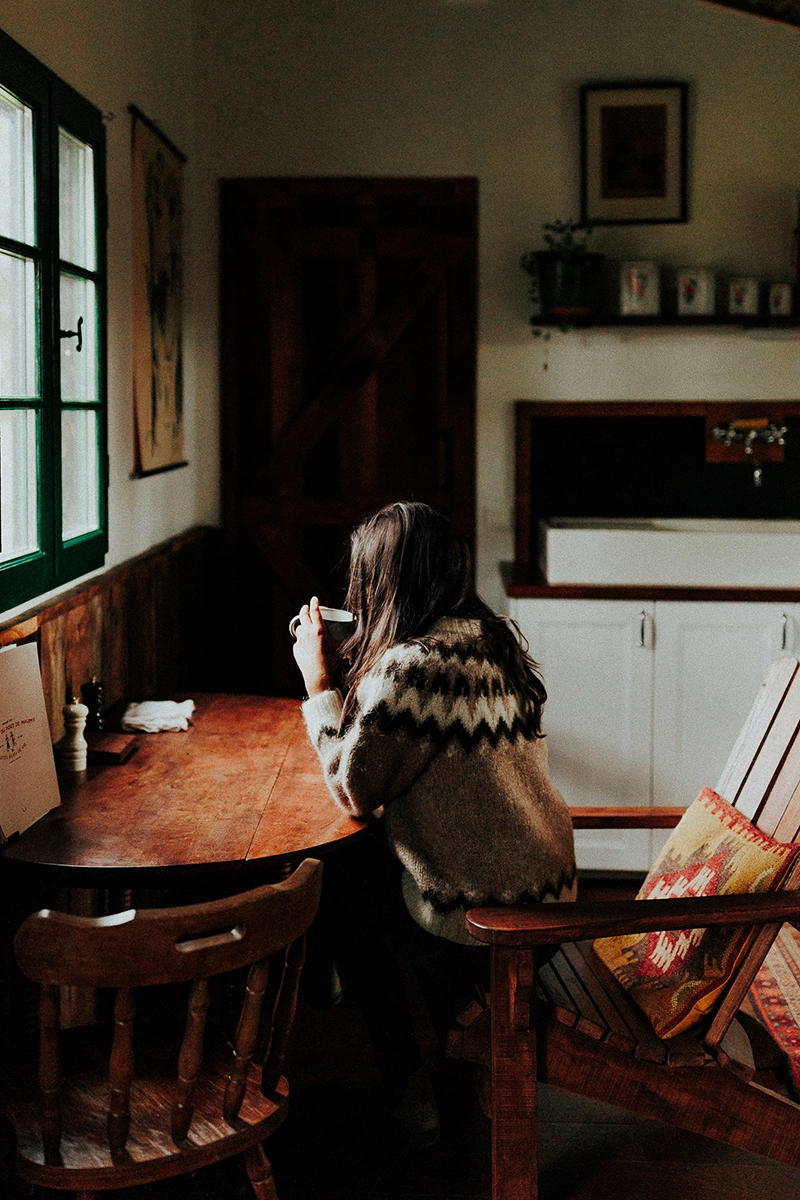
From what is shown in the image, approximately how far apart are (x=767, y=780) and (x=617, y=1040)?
58cm

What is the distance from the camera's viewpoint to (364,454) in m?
4.65

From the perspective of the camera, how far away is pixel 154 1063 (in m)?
1.98

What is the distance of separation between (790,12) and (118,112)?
2498mm

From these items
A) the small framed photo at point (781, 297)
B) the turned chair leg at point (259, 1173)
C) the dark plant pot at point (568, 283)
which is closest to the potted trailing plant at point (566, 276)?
the dark plant pot at point (568, 283)

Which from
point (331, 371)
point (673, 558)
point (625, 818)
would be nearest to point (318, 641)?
point (625, 818)

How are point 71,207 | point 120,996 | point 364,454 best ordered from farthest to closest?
point 364,454
point 71,207
point 120,996

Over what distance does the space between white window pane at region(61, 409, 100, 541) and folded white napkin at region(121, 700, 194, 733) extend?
0.46 meters

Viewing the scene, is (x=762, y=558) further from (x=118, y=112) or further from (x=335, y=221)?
(x=118, y=112)

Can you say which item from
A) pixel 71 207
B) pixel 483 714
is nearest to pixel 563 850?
pixel 483 714

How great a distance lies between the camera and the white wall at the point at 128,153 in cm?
294

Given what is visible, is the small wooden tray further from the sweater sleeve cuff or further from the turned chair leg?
the turned chair leg

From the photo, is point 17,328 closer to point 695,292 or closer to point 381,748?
point 381,748

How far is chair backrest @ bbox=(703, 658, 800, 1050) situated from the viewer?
2141 millimetres

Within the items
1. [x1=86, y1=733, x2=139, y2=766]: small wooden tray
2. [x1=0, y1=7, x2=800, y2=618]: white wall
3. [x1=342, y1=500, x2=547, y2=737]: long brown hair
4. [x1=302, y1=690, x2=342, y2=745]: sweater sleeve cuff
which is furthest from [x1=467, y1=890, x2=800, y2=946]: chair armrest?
[x1=0, y1=7, x2=800, y2=618]: white wall
